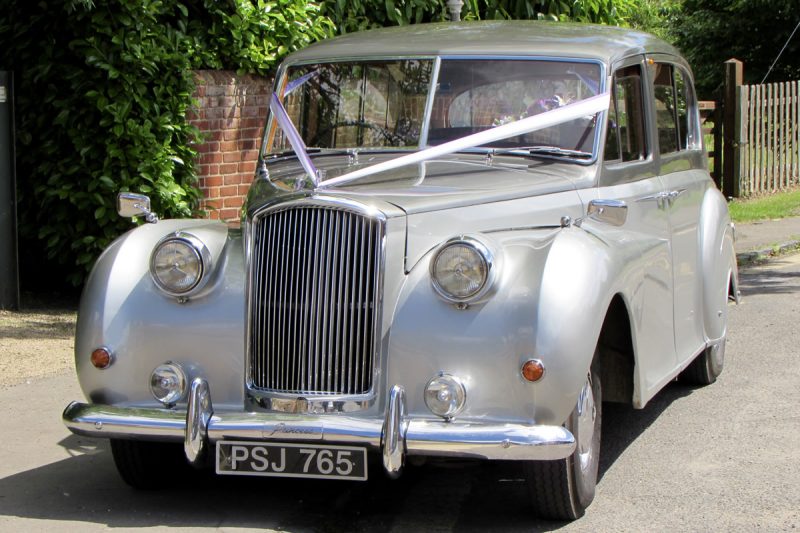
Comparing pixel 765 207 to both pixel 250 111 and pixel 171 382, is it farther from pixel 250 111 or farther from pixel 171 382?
pixel 171 382

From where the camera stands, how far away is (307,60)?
6281mm

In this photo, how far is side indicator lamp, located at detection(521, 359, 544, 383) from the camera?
14.4 feet

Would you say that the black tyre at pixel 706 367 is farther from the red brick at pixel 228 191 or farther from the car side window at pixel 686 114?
the red brick at pixel 228 191

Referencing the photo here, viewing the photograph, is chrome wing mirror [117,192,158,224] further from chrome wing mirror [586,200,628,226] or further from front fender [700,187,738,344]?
front fender [700,187,738,344]

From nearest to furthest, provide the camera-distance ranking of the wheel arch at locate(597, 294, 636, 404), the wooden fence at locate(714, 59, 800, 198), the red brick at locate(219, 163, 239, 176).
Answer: the wheel arch at locate(597, 294, 636, 404), the red brick at locate(219, 163, 239, 176), the wooden fence at locate(714, 59, 800, 198)

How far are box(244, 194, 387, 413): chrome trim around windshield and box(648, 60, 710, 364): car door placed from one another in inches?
75.3

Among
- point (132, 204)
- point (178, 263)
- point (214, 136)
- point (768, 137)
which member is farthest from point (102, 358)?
point (768, 137)

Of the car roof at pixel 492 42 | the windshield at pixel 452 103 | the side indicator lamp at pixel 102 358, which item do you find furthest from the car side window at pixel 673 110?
the side indicator lamp at pixel 102 358

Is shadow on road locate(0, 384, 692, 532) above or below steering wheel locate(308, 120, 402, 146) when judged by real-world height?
below

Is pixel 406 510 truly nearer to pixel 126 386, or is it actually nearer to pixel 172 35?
pixel 126 386

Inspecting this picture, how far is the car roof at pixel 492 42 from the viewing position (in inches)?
232

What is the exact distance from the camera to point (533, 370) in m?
4.40

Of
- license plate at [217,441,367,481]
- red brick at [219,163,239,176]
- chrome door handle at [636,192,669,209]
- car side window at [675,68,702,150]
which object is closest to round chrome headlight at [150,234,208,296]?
license plate at [217,441,367,481]

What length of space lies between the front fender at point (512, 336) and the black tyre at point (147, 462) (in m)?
1.25
